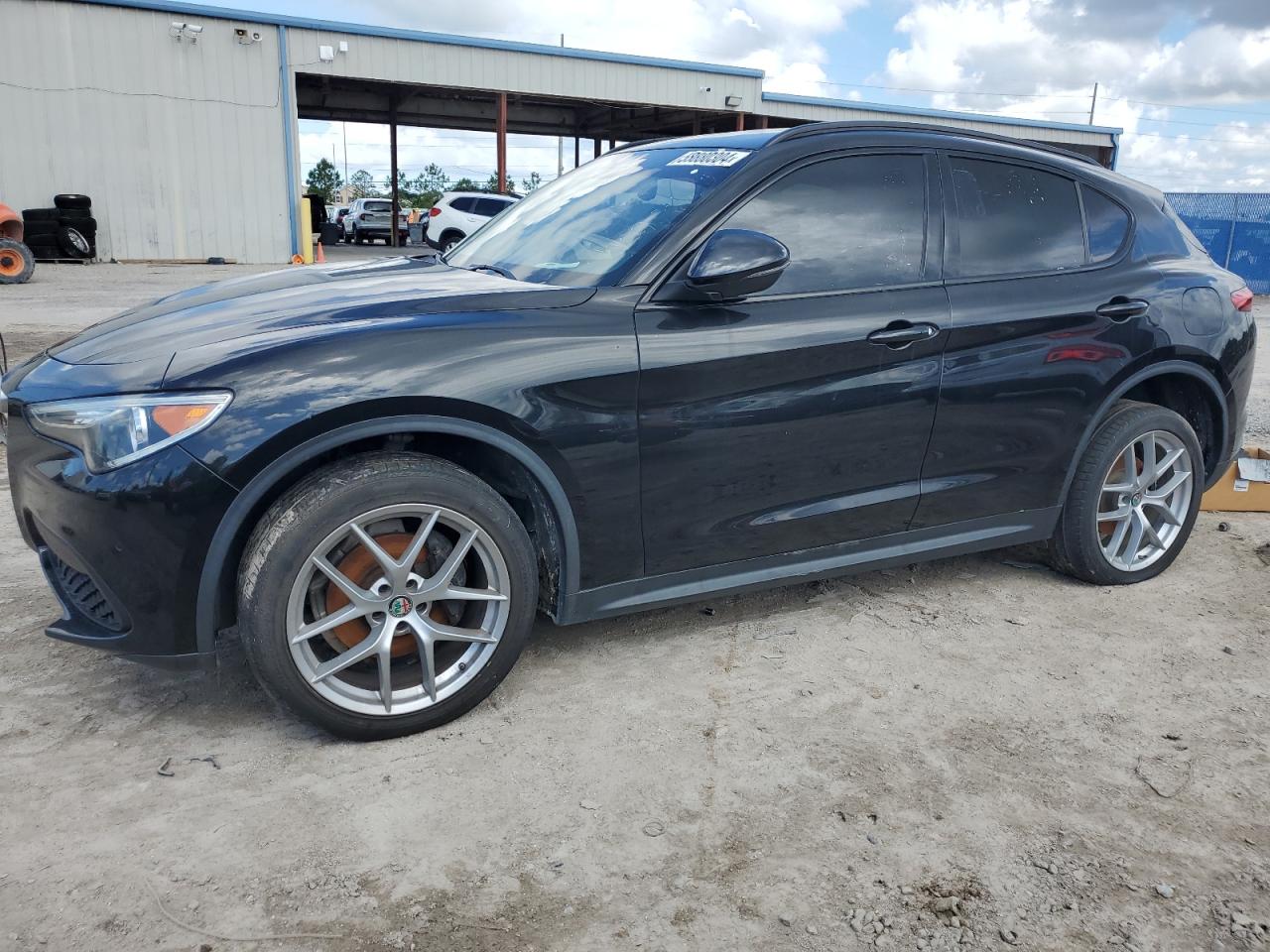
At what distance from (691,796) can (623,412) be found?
1115 mm

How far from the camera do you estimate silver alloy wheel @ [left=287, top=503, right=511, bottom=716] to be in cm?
273

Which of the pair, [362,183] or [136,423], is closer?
[136,423]

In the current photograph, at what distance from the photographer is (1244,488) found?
5281 millimetres

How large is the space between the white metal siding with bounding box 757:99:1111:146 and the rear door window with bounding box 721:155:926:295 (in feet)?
80.4

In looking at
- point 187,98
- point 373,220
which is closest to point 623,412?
point 187,98

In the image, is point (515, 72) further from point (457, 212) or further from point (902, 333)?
point (902, 333)

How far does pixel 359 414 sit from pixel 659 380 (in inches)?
35.3

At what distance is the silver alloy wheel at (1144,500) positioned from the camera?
13.5 feet

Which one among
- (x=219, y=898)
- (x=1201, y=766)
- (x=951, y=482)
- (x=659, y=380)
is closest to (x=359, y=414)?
(x=659, y=380)

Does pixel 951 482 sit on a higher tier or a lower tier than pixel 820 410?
lower

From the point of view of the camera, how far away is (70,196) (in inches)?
789

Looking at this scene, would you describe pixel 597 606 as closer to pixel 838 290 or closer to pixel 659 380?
pixel 659 380

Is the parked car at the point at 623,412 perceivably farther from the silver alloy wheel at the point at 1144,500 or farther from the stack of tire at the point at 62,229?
the stack of tire at the point at 62,229

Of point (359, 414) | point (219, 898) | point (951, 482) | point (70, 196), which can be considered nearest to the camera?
point (219, 898)
